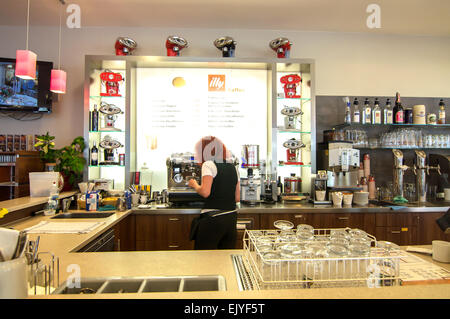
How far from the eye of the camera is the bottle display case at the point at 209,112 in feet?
12.1

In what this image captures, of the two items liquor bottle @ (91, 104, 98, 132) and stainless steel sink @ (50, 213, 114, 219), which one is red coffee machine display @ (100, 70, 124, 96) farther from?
stainless steel sink @ (50, 213, 114, 219)

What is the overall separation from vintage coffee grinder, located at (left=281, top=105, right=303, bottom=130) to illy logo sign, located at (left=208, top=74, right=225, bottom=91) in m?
0.93

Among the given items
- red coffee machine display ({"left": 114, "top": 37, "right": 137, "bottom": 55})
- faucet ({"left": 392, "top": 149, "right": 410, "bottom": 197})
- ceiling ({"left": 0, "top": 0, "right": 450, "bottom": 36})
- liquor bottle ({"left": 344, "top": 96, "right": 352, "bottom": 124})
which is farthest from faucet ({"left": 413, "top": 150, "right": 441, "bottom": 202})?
red coffee machine display ({"left": 114, "top": 37, "right": 137, "bottom": 55})

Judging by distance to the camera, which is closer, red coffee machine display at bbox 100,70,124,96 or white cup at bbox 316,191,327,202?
white cup at bbox 316,191,327,202

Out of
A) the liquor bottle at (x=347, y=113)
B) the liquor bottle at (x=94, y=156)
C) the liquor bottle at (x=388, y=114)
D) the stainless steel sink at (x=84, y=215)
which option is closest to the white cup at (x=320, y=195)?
the liquor bottle at (x=347, y=113)

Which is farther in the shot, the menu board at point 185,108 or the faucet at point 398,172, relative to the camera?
the menu board at point 185,108

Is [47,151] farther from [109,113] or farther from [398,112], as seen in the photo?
[398,112]

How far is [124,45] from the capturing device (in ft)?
11.8

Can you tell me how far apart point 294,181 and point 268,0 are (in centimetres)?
227

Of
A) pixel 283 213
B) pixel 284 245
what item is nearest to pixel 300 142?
pixel 283 213

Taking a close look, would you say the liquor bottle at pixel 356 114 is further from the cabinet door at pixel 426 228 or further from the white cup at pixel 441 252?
the white cup at pixel 441 252

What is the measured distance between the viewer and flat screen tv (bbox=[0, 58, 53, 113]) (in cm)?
354

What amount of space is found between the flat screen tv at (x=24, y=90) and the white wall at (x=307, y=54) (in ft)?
0.83

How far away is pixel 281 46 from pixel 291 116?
37.1 inches
